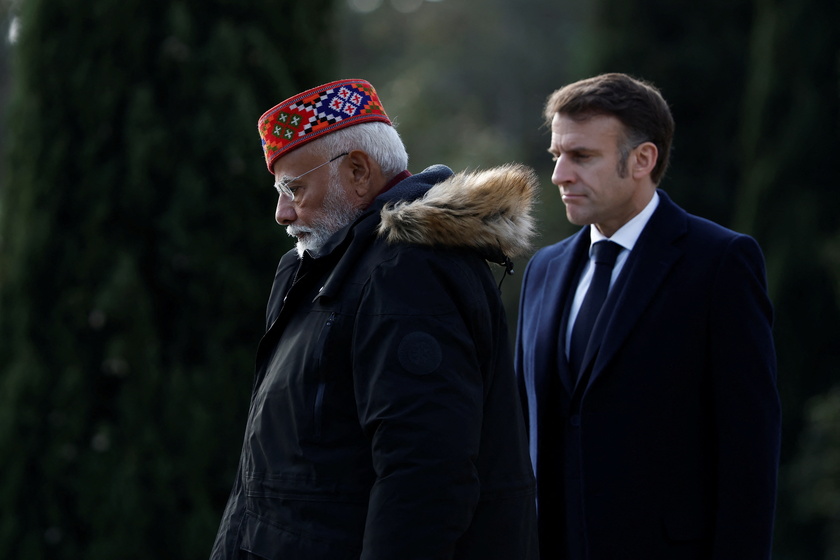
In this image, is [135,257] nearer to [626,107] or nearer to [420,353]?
[626,107]

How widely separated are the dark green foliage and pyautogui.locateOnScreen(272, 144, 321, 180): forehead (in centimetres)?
212

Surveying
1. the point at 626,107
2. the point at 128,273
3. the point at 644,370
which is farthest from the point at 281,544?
the point at 128,273

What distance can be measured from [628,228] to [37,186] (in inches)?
109

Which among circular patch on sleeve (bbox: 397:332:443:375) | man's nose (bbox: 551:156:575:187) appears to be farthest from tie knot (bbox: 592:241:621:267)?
circular patch on sleeve (bbox: 397:332:443:375)

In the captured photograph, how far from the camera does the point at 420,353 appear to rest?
2.06 meters

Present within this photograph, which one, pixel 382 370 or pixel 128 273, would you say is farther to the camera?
pixel 128 273

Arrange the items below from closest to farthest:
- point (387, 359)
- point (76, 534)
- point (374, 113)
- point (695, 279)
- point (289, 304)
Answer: point (387, 359)
point (289, 304)
point (374, 113)
point (695, 279)
point (76, 534)

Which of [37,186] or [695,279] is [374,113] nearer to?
[695,279]

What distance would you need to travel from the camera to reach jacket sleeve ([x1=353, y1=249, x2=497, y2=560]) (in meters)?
1.99

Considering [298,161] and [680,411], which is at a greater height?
[298,161]

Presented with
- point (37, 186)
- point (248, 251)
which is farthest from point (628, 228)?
point (37, 186)

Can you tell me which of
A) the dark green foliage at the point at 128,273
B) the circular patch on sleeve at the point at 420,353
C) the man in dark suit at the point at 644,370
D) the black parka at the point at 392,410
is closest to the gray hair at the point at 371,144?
the black parka at the point at 392,410

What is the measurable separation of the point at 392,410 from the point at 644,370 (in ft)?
3.21

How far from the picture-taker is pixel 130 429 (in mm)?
4398
